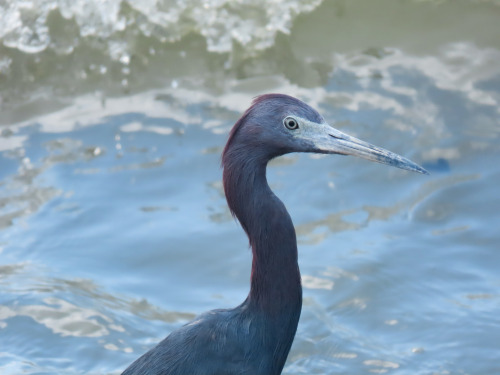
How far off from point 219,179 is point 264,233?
12.0 feet

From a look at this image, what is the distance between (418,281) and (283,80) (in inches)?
138

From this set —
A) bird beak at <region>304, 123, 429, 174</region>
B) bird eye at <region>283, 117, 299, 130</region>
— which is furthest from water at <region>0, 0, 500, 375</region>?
bird eye at <region>283, 117, 299, 130</region>

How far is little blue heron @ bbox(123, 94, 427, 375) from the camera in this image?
14.5 ft

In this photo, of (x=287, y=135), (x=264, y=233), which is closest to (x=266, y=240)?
(x=264, y=233)

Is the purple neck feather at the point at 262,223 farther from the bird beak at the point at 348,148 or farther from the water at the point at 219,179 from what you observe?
the water at the point at 219,179

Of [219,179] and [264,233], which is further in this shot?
[219,179]

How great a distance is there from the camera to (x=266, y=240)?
4.43 metres

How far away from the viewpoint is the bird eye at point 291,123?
177 inches

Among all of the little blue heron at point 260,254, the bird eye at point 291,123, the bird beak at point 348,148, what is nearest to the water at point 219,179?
the little blue heron at point 260,254

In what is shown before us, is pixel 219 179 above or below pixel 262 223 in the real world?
above

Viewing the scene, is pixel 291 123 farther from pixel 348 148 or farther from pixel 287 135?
pixel 348 148

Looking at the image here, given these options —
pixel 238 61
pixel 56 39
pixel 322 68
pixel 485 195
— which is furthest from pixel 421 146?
pixel 56 39

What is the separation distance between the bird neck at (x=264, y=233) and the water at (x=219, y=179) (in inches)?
63.0

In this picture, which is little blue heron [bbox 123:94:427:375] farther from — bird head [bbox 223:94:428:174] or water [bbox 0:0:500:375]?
water [bbox 0:0:500:375]
